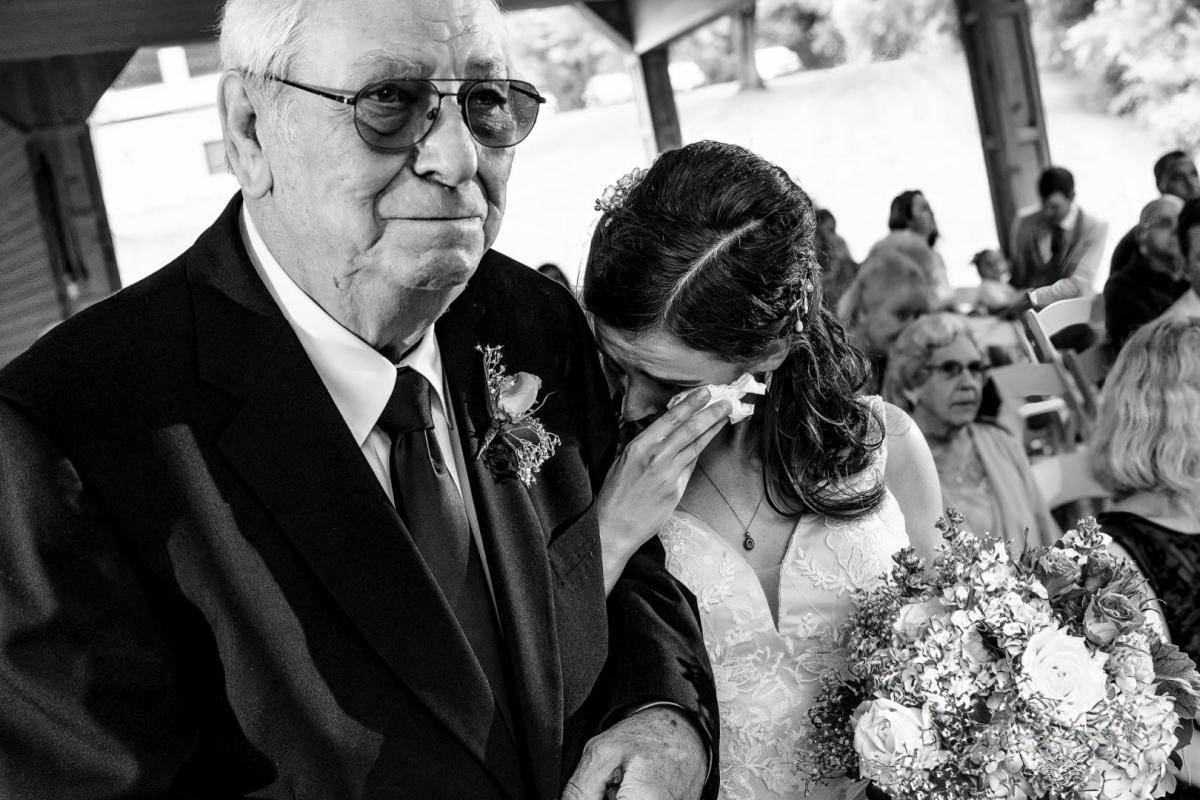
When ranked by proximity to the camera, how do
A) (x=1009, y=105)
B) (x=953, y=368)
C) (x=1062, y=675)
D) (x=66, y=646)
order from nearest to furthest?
(x=66, y=646) → (x=1062, y=675) → (x=953, y=368) → (x=1009, y=105)

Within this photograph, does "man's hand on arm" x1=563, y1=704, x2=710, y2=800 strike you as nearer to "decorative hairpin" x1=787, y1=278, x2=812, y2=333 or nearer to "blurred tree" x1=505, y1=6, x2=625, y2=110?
"decorative hairpin" x1=787, y1=278, x2=812, y2=333

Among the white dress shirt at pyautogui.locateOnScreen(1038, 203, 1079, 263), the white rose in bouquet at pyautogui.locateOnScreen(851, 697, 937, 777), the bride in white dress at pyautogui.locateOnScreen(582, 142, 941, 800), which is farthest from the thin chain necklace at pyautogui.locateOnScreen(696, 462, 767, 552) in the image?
the white dress shirt at pyautogui.locateOnScreen(1038, 203, 1079, 263)

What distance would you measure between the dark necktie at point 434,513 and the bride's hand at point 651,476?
0.38 metres

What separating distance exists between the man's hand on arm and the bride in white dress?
0.42 metres

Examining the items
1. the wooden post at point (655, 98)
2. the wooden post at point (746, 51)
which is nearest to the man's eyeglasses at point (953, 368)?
the wooden post at point (655, 98)

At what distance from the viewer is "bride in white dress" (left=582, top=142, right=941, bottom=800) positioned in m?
2.40

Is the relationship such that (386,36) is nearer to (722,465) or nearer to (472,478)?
(472,478)

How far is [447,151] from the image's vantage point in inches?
65.0

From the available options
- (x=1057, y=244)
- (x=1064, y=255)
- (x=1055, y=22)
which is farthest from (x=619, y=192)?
(x=1055, y=22)

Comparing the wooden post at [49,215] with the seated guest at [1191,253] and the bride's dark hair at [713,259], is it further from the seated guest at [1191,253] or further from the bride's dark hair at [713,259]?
the bride's dark hair at [713,259]

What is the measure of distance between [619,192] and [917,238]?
5854 mm

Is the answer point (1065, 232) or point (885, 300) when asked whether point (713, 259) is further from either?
point (1065, 232)

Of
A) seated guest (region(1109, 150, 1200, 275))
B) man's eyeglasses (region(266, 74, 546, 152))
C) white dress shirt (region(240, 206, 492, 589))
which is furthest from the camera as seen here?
seated guest (region(1109, 150, 1200, 275))

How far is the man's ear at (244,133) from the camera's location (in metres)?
1.68
